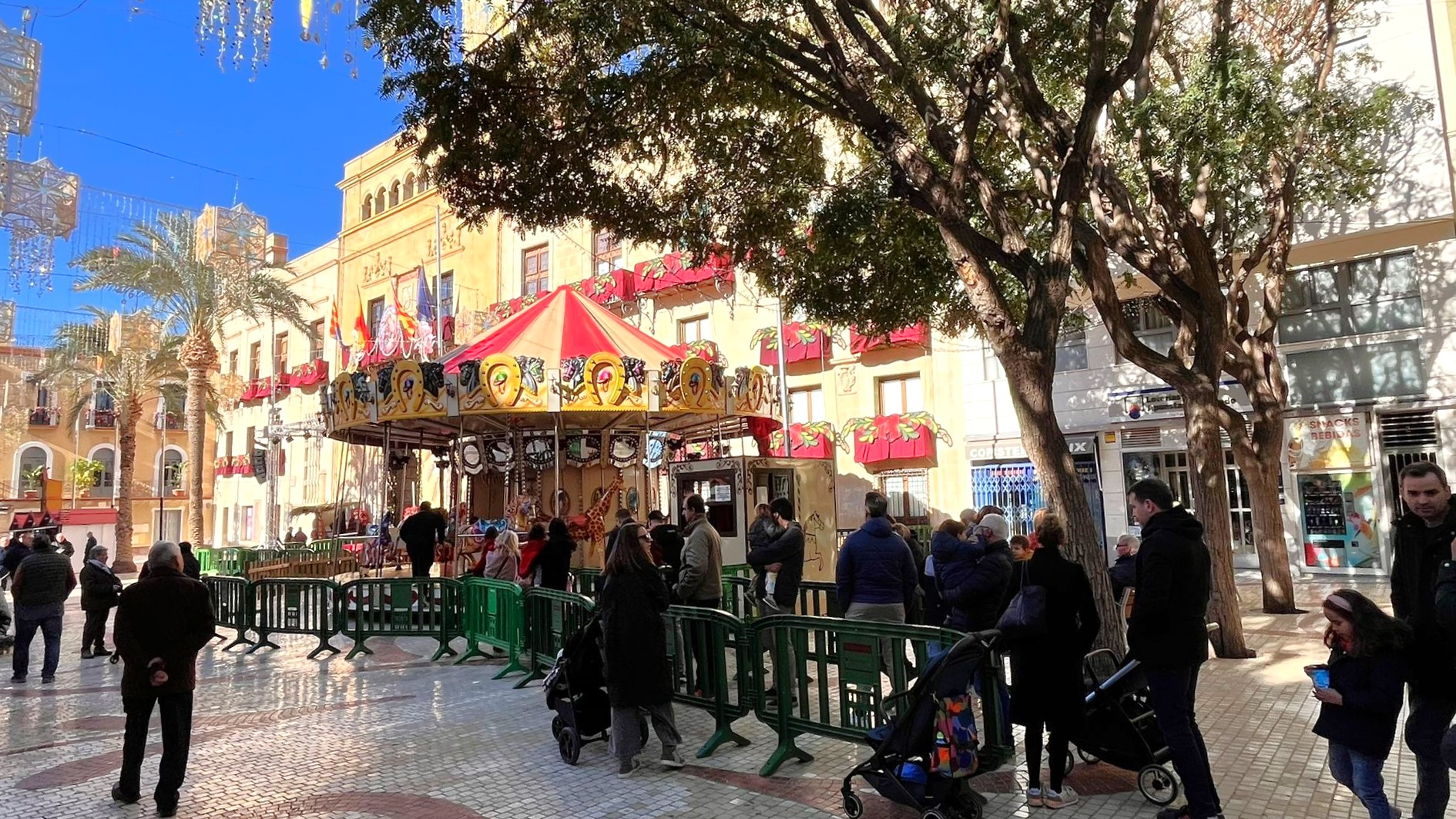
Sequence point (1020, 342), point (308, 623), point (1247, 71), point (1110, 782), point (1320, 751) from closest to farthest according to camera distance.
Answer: point (1110, 782)
point (1320, 751)
point (1020, 342)
point (1247, 71)
point (308, 623)

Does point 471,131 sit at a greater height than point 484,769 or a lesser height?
greater

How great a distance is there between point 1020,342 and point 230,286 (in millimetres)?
27001

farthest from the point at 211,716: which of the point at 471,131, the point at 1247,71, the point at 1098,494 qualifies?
the point at 1098,494

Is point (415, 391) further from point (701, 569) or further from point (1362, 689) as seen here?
point (1362, 689)

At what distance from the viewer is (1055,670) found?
5066 millimetres

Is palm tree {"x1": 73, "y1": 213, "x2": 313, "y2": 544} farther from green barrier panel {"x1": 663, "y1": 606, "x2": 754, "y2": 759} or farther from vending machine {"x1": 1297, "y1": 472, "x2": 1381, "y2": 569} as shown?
vending machine {"x1": 1297, "y1": 472, "x2": 1381, "y2": 569}

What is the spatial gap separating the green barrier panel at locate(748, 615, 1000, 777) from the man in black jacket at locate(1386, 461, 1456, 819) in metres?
1.92

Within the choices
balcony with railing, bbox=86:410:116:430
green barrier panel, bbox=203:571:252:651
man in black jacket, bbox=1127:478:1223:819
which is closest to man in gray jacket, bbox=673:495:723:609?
man in black jacket, bbox=1127:478:1223:819

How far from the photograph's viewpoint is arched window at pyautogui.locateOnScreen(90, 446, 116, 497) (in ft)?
157

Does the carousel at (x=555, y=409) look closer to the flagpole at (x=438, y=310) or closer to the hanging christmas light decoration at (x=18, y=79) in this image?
the flagpole at (x=438, y=310)

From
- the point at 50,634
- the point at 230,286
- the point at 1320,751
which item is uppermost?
the point at 230,286

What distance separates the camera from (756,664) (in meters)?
6.16

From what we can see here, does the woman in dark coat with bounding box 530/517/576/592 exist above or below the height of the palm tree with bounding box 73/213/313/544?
below

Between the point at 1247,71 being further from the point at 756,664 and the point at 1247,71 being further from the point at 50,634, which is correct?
the point at 50,634
